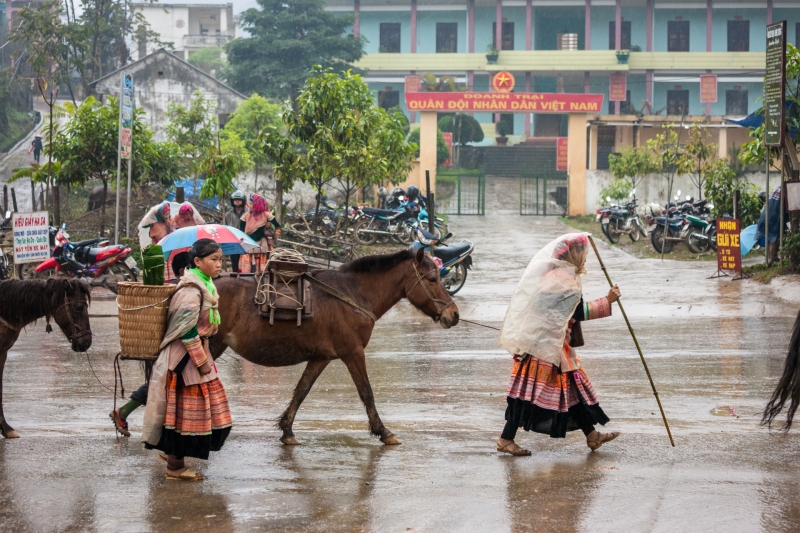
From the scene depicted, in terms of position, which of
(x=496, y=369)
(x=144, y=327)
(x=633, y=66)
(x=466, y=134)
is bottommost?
(x=496, y=369)

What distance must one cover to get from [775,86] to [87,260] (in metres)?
12.0

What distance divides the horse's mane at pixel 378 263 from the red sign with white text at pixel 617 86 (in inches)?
1791

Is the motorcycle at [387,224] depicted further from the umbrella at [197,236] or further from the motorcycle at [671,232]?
the umbrella at [197,236]

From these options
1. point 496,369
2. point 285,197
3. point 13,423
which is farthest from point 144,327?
point 285,197

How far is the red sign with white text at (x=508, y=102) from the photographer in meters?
34.7

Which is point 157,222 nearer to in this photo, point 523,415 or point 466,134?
point 523,415

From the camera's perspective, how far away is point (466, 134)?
149ft

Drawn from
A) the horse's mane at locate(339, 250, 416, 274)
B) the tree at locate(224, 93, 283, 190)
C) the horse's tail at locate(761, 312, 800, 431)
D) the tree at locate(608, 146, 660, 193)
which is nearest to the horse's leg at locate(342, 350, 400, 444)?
the horse's mane at locate(339, 250, 416, 274)

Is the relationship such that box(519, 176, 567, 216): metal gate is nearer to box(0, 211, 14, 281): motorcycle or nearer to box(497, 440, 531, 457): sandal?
box(0, 211, 14, 281): motorcycle

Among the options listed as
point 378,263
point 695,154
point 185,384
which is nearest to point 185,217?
point 378,263

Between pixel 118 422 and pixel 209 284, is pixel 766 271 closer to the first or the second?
pixel 118 422

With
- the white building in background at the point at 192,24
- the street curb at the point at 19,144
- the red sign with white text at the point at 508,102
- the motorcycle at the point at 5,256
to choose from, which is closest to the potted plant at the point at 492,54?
the red sign with white text at the point at 508,102

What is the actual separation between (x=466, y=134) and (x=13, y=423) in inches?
1541

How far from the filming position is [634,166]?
3069 cm
